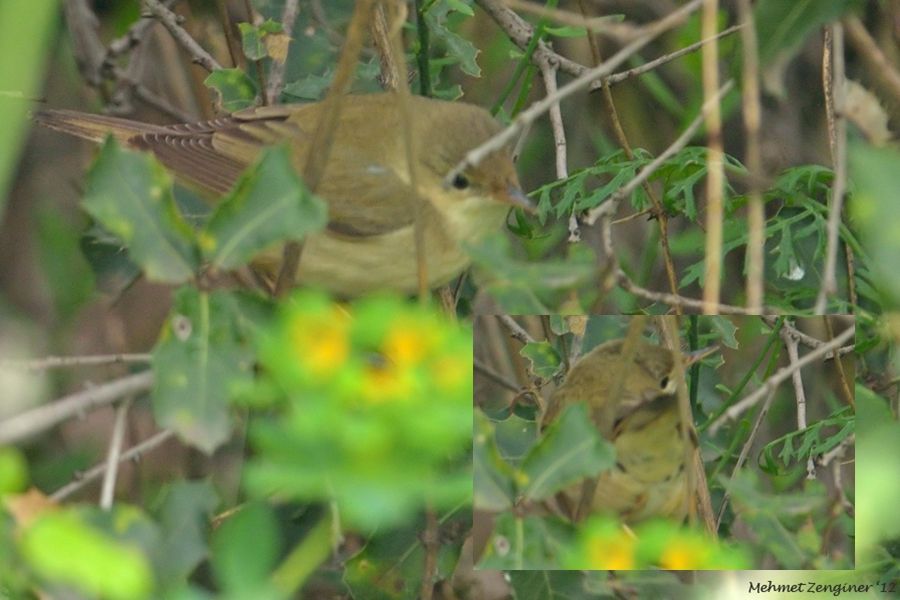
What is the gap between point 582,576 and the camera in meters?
1.84

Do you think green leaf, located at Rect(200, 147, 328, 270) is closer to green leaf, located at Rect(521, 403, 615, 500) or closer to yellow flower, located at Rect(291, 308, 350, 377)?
yellow flower, located at Rect(291, 308, 350, 377)

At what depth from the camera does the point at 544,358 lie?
2.09 meters

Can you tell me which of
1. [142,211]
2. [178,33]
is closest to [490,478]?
[142,211]

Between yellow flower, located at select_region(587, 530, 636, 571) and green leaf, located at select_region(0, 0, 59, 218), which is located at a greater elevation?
green leaf, located at select_region(0, 0, 59, 218)

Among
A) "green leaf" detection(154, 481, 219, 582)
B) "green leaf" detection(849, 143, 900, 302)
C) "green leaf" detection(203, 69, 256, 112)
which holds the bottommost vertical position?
"green leaf" detection(154, 481, 219, 582)

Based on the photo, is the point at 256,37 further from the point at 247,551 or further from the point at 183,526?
the point at 247,551

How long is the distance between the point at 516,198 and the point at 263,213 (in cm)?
116

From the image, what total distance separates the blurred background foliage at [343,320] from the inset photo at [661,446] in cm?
4

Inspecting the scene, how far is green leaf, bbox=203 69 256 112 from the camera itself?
276 cm

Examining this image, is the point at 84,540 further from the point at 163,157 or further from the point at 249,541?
the point at 163,157

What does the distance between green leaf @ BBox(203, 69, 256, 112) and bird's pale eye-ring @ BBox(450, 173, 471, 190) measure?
505mm

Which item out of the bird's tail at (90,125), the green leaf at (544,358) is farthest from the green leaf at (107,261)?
the green leaf at (544,358)

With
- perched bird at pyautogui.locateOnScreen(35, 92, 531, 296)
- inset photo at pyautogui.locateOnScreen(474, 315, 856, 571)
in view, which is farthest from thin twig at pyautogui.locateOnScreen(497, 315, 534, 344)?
perched bird at pyautogui.locateOnScreen(35, 92, 531, 296)

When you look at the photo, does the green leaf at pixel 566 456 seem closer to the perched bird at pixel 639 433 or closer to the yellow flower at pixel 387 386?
the perched bird at pixel 639 433
